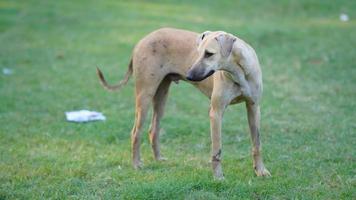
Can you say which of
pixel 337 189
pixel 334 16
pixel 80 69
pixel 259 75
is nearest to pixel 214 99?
pixel 259 75

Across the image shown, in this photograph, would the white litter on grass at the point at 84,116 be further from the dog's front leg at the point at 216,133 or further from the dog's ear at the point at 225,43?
the dog's ear at the point at 225,43

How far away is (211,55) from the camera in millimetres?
5727

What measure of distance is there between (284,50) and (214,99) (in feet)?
24.1

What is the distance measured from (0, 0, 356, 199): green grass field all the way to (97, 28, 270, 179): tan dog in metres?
0.38

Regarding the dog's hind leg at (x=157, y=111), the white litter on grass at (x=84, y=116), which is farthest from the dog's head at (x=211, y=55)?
the white litter on grass at (x=84, y=116)

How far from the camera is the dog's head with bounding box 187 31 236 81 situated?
5691mm

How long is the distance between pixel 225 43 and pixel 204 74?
0.38 metres

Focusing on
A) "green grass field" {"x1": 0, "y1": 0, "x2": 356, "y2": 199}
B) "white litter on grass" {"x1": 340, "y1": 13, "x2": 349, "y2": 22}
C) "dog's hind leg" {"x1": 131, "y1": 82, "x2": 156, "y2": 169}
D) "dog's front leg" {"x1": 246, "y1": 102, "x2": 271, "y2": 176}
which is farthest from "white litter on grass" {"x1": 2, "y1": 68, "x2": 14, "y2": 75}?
"white litter on grass" {"x1": 340, "y1": 13, "x2": 349, "y2": 22}

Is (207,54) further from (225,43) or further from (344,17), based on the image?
(344,17)

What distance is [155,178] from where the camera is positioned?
6.29 m

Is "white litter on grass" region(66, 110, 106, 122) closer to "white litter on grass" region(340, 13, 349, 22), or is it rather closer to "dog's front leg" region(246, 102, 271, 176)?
"dog's front leg" region(246, 102, 271, 176)

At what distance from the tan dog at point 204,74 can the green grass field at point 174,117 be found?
1.23ft

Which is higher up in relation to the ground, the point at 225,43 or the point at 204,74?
the point at 225,43

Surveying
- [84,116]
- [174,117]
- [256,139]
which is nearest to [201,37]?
[256,139]
